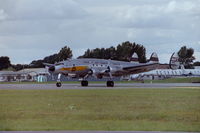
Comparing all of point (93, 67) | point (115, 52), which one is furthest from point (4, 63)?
point (93, 67)

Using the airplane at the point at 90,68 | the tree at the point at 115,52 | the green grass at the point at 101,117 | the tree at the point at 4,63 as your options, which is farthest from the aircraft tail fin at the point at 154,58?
the tree at the point at 4,63

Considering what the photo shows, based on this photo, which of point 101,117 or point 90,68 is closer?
point 101,117

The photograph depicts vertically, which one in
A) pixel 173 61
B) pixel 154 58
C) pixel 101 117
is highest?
pixel 154 58

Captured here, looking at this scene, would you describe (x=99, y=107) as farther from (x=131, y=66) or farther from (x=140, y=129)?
(x=131, y=66)

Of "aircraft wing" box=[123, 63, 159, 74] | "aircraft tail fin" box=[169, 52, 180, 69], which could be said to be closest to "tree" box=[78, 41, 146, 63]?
A: "aircraft tail fin" box=[169, 52, 180, 69]

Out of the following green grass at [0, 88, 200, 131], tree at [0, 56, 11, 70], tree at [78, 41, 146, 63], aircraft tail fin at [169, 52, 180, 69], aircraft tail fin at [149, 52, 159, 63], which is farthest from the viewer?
tree at [0, 56, 11, 70]

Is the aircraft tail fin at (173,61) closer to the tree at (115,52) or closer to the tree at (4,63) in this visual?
the tree at (115,52)

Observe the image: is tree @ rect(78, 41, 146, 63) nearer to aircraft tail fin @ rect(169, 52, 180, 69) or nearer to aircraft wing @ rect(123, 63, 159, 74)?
aircraft tail fin @ rect(169, 52, 180, 69)

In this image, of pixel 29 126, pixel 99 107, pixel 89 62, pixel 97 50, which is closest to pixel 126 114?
pixel 99 107

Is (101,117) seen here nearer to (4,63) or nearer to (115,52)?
(115,52)

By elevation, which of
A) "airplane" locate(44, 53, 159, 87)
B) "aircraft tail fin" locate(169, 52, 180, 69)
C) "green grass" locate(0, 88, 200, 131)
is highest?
"aircraft tail fin" locate(169, 52, 180, 69)

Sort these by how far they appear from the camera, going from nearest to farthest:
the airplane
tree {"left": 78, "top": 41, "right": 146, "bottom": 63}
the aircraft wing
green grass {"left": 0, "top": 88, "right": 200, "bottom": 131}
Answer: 1. green grass {"left": 0, "top": 88, "right": 200, "bottom": 131}
2. the airplane
3. the aircraft wing
4. tree {"left": 78, "top": 41, "right": 146, "bottom": 63}

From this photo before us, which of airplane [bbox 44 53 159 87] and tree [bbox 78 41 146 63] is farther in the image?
tree [bbox 78 41 146 63]

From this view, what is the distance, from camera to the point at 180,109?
26297 mm
